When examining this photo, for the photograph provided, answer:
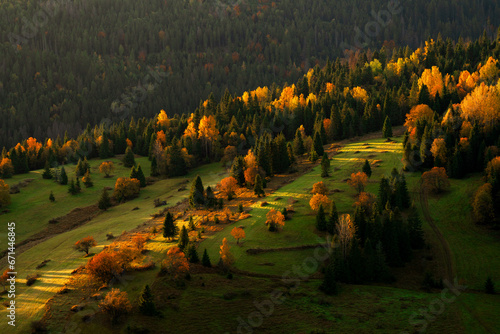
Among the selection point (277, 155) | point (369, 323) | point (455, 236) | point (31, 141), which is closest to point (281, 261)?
point (369, 323)

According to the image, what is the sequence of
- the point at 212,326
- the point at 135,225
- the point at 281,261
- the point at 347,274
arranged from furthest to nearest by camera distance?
the point at 135,225 → the point at 281,261 → the point at 347,274 → the point at 212,326

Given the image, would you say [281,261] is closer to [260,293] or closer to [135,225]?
[260,293]

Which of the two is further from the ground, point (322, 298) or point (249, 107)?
point (249, 107)

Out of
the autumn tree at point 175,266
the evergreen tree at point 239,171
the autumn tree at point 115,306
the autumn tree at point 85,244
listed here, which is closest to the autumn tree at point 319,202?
the autumn tree at point 175,266

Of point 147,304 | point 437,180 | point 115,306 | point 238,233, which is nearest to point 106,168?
point 238,233

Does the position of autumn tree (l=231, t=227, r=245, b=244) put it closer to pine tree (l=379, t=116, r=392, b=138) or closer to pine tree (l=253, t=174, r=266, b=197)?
pine tree (l=253, t=174, r=266, b=197)

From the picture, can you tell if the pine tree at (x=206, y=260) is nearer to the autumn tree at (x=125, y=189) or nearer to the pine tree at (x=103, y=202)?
the pine tree at (x=103, y=202)

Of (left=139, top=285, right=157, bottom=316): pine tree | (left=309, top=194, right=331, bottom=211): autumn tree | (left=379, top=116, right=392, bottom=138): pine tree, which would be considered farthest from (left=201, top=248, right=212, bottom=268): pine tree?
(left=379, top=116, right=392, bottom=138): pine tree
